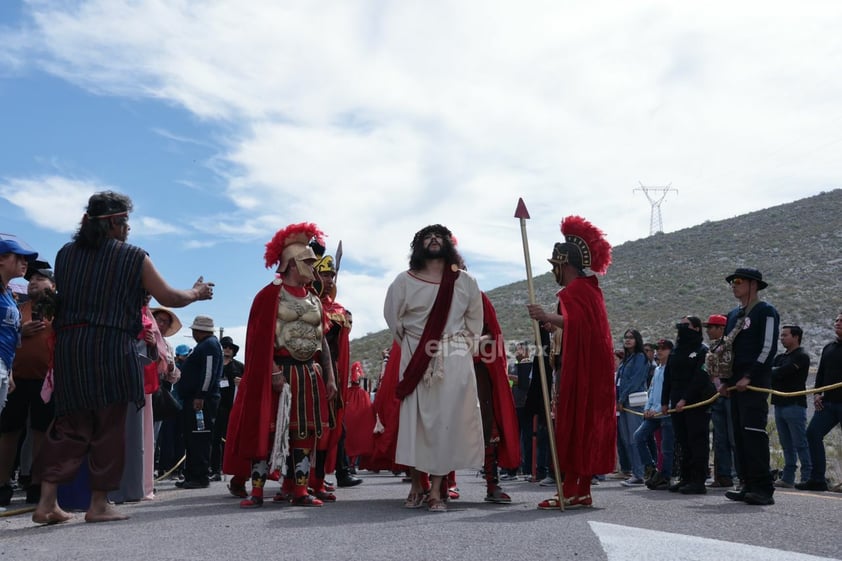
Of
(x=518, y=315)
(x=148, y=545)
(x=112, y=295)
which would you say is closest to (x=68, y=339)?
(x=112, y=295)

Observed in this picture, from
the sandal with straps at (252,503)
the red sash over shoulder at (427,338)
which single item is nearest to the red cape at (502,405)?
the red sash over shoulder at (427,338)

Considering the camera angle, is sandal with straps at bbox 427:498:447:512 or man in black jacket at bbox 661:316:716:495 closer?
sandal with straps at bbox 427:498:447:512

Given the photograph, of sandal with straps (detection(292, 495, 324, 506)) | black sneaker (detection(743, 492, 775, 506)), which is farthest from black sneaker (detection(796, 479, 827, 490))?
sandal with straps (detection(292, 495, 324, 506))

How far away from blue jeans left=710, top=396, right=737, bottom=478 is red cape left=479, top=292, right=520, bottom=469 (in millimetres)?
3651

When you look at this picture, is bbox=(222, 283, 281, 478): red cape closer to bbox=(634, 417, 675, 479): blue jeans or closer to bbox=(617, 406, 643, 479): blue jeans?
bbox=(634, 417, 675, 479): blue jeans

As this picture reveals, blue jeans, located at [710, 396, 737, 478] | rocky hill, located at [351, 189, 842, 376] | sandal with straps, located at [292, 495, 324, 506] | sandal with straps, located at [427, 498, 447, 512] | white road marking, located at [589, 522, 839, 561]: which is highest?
rocky hill, located at [351, 189, 842, 376]

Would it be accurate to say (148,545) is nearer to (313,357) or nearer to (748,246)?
(313,357)

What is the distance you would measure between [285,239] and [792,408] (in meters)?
6.73

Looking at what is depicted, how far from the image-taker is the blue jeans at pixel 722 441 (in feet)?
34.7

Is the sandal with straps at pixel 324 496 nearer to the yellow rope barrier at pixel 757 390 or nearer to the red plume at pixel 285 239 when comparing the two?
the red plume at pixel 285 239

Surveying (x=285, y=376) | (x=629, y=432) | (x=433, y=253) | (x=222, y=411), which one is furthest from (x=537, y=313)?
(x=222, y=411)

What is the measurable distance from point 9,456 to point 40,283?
4.89 feet

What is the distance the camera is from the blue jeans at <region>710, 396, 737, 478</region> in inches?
417

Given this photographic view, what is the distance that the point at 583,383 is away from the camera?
751 cm
